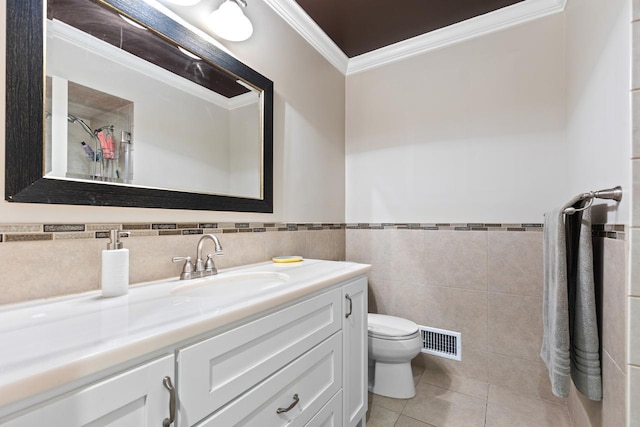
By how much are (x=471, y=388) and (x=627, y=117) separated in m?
1.70

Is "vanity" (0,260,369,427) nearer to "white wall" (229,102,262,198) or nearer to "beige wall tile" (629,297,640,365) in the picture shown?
"white wall" (229,102,262,198)

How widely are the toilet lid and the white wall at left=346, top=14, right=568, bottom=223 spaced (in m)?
0.72

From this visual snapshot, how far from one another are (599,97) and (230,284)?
1647 mm

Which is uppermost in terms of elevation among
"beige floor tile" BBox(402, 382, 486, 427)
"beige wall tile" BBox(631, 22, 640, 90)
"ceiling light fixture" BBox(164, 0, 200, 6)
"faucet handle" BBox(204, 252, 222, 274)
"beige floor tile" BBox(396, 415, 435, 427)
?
"ceiling light fixture" BBox(164, 0, 200, 6)

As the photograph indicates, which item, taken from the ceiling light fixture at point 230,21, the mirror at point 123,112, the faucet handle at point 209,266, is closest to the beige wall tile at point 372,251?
the mirror at point 123,112

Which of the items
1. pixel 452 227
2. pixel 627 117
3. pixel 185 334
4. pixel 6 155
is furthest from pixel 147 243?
pixel 452 227

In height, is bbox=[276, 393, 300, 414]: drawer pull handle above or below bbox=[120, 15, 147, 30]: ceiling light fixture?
below

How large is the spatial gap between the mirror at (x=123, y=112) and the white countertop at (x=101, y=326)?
0.32m

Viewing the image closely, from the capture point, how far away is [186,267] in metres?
1.15

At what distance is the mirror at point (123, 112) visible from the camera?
0.81m

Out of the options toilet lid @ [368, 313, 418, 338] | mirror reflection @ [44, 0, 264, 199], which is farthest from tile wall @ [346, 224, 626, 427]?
mirror reflection @ [44, 0, 264, 199]

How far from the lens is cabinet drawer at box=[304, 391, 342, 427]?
1.10 meters

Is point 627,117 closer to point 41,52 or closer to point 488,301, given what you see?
point 488,301

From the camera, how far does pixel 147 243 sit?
1.08m
